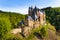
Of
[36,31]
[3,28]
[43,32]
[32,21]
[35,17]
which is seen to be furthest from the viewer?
[35,17]

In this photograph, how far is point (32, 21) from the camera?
10181cm

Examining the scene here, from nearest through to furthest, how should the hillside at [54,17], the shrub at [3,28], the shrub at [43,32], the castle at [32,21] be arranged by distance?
1. the shrub at [3,28]
2. the castle at [32,21]
3. the shrub at [43,32]
4. the hillside at [54,17]

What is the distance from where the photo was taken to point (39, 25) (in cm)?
10675

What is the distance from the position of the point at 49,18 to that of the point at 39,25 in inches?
1440

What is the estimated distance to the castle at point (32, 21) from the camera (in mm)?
94325

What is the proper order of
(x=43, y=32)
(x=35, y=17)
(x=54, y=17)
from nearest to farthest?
(x=43, y=32)
(x=35, y=17)
(x=54, y=17)

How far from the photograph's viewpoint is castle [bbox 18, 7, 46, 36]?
9432 centimetres

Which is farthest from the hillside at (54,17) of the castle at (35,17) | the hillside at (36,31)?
the castle at (35,17)

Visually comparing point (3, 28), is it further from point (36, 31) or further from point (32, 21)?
point (32, 21)

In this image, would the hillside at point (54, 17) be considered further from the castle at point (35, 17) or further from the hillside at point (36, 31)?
the castle at point (35, 17)

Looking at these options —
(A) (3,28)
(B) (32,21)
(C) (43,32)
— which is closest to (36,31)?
(C) (43,32)

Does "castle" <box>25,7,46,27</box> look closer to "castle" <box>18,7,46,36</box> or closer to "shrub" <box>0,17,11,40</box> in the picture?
"castle" <box>18,7,46,36</box>

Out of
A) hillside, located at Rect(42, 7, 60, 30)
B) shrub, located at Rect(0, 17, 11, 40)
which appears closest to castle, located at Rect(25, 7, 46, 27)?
hillside, located at Rect(42, 7, 60, 30)

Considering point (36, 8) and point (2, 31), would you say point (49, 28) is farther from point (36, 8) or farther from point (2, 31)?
point (2, 31)
